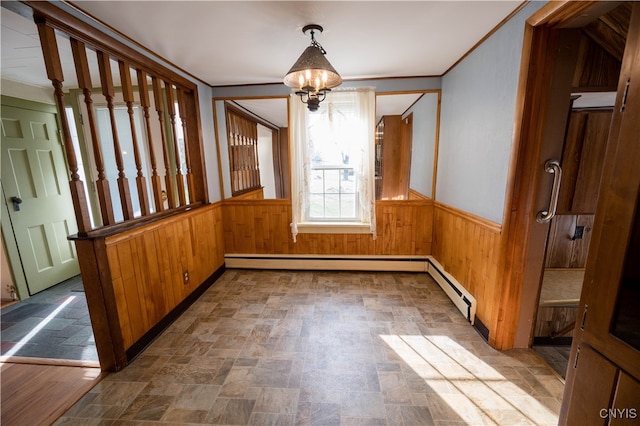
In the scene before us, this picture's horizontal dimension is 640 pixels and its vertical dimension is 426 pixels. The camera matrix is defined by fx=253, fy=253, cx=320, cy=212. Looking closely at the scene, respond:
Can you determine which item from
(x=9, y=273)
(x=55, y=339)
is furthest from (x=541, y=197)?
(x=9, y=273)

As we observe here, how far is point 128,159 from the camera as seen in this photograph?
3.02 m

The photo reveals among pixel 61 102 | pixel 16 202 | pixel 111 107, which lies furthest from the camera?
pixel 16 202

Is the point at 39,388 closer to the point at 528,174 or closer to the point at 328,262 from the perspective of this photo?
the point at 328,262

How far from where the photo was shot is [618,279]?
2.89ft

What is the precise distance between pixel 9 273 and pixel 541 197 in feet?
15.9

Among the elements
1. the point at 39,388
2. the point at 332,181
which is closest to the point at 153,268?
the point at 39,388

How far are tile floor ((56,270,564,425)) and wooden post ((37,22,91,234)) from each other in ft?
3.59

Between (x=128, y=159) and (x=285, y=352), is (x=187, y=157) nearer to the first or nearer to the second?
(x=128, y=159)

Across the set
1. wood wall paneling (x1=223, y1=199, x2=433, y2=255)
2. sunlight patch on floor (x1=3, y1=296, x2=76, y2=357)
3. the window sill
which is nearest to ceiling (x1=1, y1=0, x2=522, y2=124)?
wood wall paneling (x1=223, y1=199, x2=433, y2=255)

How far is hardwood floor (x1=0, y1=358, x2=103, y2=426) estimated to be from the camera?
1.43 m

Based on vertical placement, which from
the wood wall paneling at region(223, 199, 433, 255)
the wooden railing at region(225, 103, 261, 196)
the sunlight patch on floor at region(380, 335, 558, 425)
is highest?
the wooden railing at region(225, 103, 261, 196)

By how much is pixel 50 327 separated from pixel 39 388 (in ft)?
2.81

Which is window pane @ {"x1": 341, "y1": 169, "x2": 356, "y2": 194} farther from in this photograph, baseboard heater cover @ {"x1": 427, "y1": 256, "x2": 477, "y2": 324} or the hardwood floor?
the hardwood floor

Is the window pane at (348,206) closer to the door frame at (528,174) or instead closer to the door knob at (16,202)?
the door frame at (528,174)
